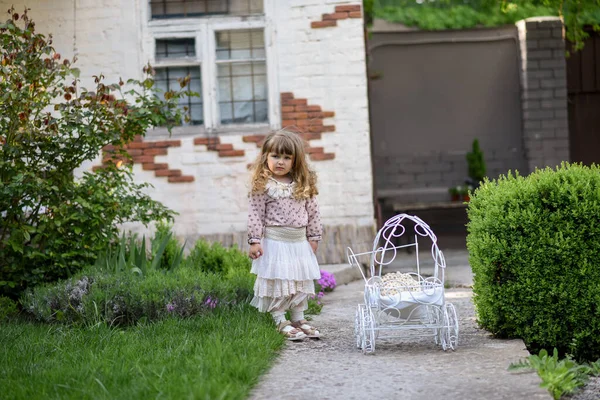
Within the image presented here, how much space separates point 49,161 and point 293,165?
2.47 metres

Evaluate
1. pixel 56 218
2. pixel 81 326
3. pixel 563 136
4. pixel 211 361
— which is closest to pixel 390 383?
pixel 211 361

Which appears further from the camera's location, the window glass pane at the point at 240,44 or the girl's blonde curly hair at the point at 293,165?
the window glass pane at the point at 240,44

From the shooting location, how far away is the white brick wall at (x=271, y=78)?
32.8 ft

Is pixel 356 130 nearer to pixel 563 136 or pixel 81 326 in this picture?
pixel 81 326

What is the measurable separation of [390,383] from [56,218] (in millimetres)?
3811

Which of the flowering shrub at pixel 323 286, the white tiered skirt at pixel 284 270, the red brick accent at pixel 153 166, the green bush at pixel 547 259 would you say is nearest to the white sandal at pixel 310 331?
the white tiered skirt at pixel 284 270

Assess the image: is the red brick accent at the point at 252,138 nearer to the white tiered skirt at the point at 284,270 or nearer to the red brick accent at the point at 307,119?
A: the red brick accent at the point at 307,119

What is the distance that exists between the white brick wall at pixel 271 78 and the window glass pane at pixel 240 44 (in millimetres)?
→ 251

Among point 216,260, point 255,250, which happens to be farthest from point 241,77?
point 255,250

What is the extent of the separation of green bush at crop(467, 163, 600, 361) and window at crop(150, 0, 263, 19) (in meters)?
5.41

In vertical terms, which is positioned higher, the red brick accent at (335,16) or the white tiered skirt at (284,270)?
the red brick accent at (335,16)

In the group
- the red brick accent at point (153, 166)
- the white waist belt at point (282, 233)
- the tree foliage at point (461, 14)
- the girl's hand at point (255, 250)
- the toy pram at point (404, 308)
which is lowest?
the toy pram at point (404, 308)

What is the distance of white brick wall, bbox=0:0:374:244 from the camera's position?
32.8ft

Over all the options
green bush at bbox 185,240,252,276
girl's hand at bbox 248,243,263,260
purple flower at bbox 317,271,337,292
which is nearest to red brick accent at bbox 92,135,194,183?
green bush at bbox 185,240,252,276
